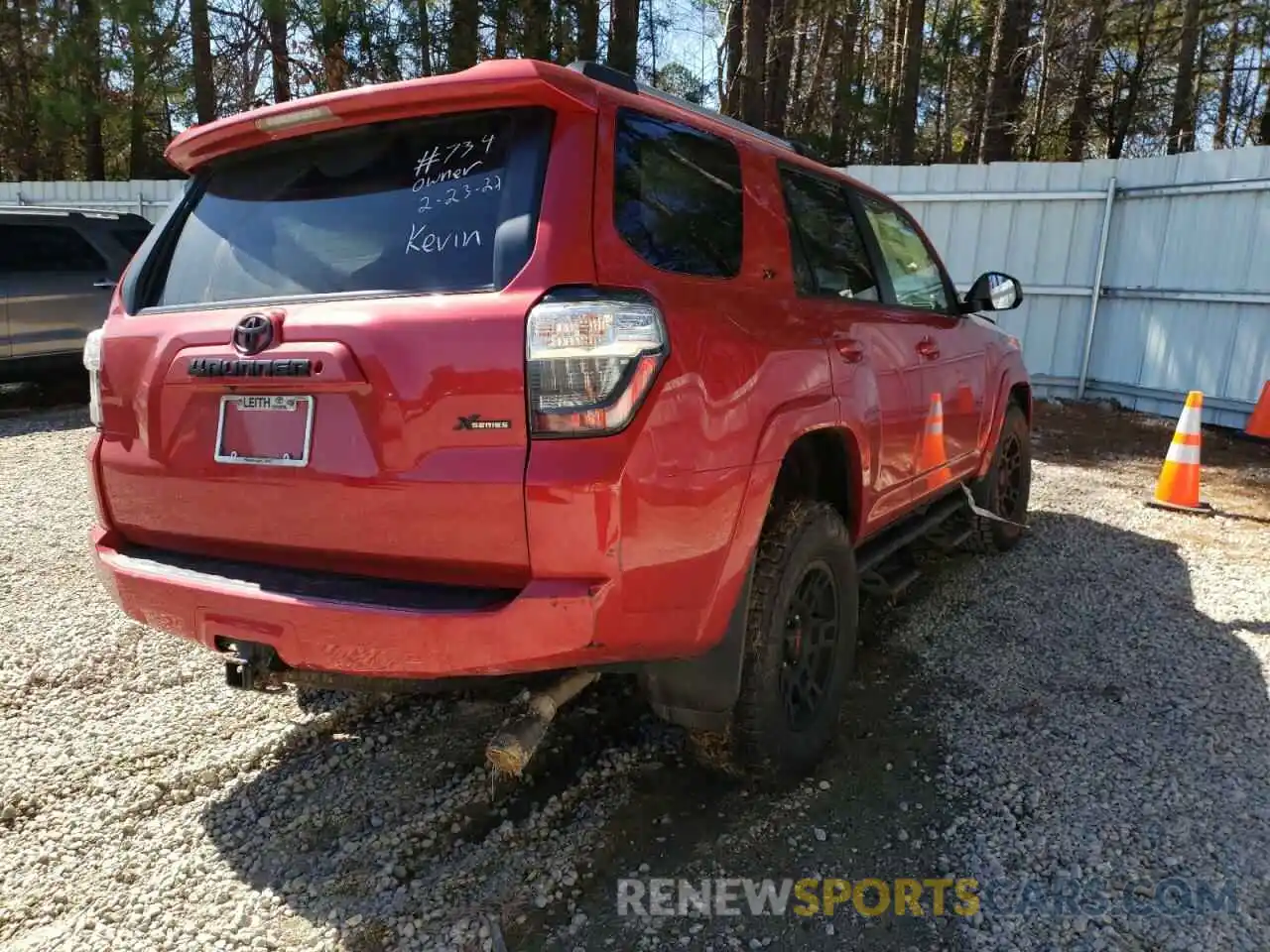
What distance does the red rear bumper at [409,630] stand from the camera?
193 cm

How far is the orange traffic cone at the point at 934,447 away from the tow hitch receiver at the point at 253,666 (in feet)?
8.36

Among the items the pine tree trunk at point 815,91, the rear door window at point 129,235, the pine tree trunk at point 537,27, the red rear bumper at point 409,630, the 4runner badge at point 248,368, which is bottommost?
the red rear bumper at point 409,630

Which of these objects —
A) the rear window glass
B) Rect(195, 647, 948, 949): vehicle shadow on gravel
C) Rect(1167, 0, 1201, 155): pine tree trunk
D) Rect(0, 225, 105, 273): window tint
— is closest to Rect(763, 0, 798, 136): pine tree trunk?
Rect(1167, 0, 1201, 155): pine tree trunk

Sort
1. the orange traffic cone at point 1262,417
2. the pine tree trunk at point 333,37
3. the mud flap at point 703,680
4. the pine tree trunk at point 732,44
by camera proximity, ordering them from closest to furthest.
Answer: the mud flap at point 703,680 < the orange traffic cone at point 1262,417 < the pine tree trunk at point 732,44 < the pine tree trunk at point 333,37

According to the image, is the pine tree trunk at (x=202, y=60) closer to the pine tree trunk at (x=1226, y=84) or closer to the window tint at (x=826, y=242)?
the window tint at (x=826, y=242)

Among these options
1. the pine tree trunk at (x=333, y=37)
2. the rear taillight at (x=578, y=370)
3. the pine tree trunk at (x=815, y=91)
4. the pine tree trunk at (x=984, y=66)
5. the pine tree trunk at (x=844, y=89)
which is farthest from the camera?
the pine tree trunk at (x=815, y=91)

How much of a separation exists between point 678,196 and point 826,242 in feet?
3.23

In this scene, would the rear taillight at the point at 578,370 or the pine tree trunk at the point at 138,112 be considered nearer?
the rear taillight at the point at 578,370

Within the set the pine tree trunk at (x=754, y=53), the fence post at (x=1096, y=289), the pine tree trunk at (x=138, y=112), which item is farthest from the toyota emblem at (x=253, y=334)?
the pine tree trunk at (x=138, y=112)

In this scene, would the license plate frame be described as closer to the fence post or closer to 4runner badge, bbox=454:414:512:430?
4runner badge, bbox=454:414:512:430

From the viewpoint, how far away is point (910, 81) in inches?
664

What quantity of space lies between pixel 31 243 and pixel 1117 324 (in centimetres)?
1115

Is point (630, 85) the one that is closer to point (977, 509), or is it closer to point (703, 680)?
point (703, 680)

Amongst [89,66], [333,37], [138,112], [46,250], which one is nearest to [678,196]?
[46,250]
